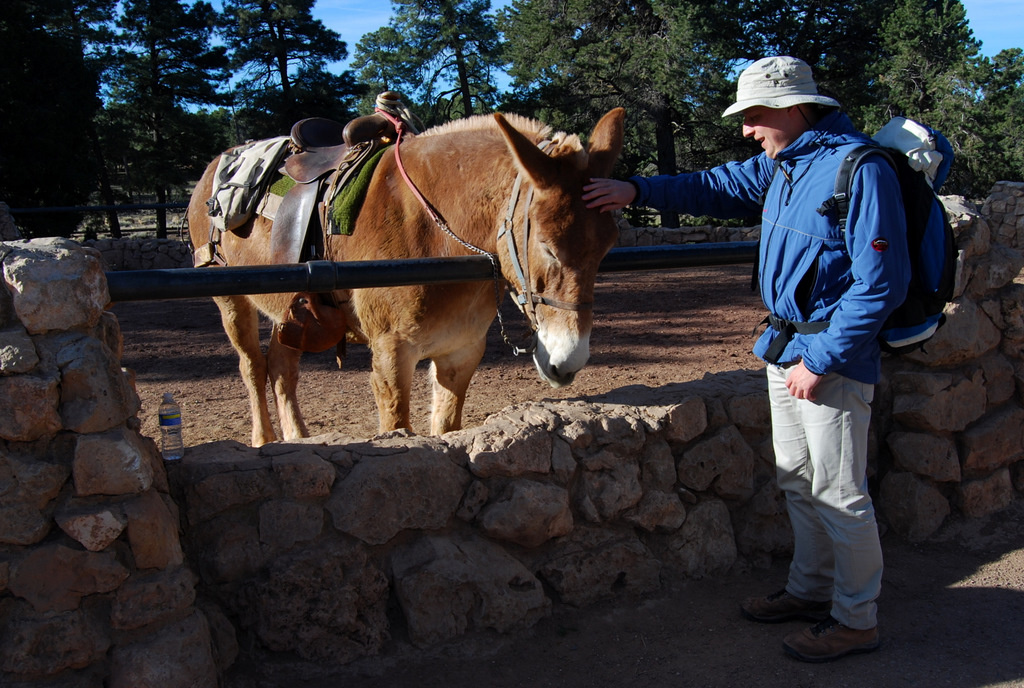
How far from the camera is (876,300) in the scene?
2.19 metres

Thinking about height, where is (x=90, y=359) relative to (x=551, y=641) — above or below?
above

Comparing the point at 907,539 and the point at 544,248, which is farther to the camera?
the point at 907,539

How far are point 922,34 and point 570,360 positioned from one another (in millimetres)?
20825

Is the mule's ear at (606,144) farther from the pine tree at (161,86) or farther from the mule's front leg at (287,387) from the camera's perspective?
the pine tree at (161,86)

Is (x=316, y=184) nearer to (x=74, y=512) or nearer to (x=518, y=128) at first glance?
(x=518, y=128)

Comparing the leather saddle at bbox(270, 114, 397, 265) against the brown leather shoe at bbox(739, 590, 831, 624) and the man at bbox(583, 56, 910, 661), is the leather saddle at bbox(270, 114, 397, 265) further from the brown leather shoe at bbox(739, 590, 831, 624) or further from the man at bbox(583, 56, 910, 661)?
the brown leather shoe at bbox(739, 590, 831, 624)

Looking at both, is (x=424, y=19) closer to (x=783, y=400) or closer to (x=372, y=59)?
(x=372, y=59)

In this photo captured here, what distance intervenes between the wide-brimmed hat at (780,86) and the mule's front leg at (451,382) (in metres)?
1.82

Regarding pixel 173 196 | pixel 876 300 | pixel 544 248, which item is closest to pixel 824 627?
pixel 876 300

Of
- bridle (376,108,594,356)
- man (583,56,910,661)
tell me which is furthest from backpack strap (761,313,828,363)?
bridle (376,108,594,356)

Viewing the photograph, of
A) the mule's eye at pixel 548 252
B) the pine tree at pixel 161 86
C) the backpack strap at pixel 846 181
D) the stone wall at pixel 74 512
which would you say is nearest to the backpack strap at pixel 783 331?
the backpack strap at pixel 846 181

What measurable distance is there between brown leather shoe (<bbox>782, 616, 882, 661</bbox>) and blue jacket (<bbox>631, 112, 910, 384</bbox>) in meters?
0.87

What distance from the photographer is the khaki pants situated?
97.1 inches

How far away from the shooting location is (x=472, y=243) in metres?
3.34
